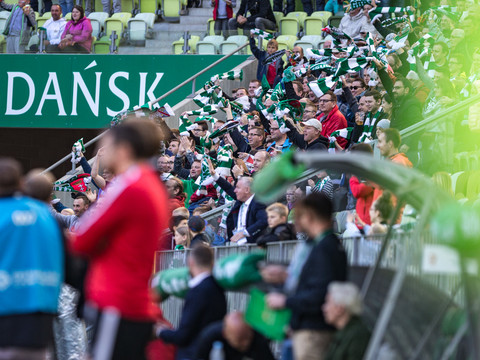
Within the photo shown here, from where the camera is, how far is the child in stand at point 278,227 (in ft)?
23.0

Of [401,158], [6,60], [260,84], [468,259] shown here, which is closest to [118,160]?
[468,259]

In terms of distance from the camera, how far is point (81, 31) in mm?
18594

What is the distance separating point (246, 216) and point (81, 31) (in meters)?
11.1

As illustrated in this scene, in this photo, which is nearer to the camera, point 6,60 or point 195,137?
point 195,137

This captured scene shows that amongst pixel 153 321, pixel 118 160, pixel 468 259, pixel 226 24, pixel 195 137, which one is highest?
pixel 226 24

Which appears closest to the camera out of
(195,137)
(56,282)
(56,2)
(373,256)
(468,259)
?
(468,259)

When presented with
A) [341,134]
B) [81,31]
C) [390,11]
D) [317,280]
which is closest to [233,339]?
[317,280]

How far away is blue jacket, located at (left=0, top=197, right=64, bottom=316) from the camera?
14.1ft

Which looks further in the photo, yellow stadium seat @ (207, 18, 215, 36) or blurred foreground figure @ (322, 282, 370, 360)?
yellow stadium seat @ (207, 18, 215, 36)

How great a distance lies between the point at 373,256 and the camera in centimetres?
534

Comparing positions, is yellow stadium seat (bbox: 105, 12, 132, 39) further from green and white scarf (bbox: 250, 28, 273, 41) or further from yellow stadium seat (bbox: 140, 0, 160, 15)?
green and white scarf (bbox: 250, 28, 273, 41)

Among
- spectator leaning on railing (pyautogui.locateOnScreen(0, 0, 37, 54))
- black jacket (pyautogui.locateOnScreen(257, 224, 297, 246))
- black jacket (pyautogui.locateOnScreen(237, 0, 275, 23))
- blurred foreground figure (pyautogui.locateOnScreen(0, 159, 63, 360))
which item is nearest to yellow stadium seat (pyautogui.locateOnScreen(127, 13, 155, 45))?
spectator leaning on railing (pyautogui.locateOnScreen(0, 0, 37, 54))

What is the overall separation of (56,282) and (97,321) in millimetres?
421

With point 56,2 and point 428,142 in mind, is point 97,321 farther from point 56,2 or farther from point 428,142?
point 56,2
